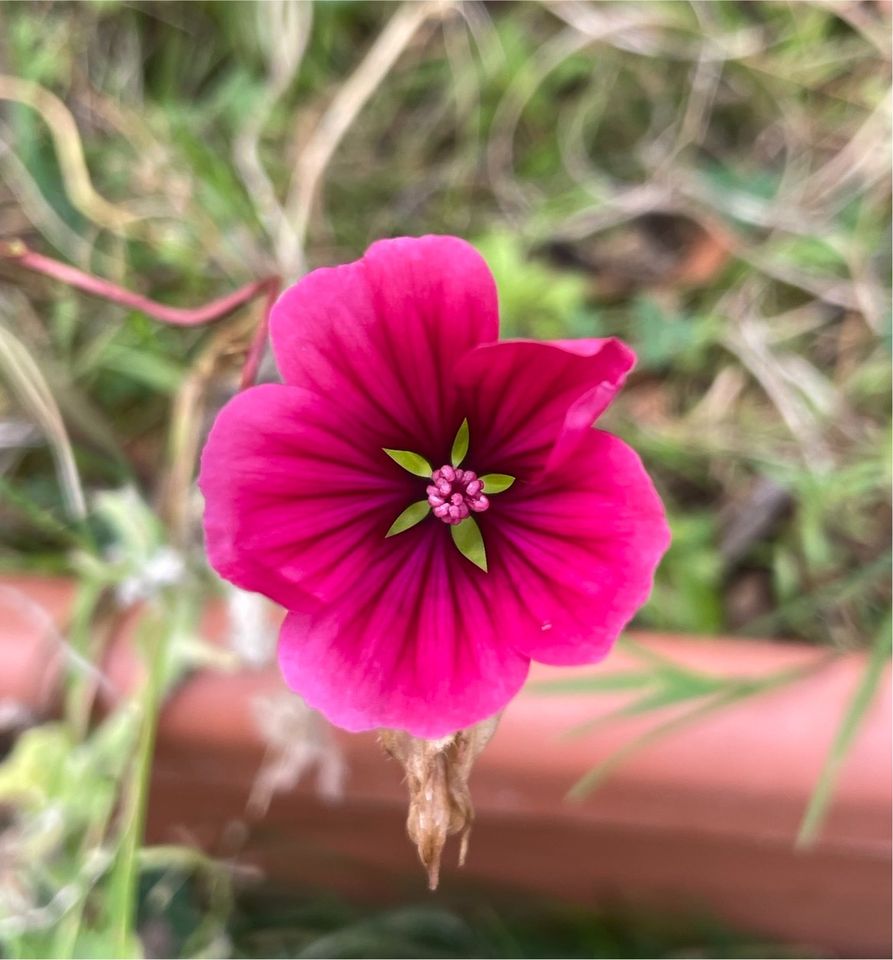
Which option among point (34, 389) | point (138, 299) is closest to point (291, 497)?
point (138, 299)

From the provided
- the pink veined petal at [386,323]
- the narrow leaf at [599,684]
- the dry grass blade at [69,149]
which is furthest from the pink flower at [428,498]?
the dry grass blade at [69,149]

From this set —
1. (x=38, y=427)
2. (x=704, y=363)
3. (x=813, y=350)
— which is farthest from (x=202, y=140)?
(x=813, y=350)

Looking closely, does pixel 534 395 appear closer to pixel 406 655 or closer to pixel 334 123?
pixel 406 655

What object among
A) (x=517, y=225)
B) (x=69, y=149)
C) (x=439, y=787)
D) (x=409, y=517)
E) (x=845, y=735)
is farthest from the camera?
(x=517, y=225)

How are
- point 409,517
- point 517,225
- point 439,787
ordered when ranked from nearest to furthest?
point 439,787 < point 409,517 < point 517,225

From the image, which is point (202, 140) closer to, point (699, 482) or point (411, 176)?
point (411, 176)

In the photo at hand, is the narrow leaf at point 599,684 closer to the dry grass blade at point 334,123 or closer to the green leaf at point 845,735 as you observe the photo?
the green leaf at point 845,735
